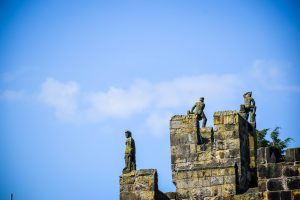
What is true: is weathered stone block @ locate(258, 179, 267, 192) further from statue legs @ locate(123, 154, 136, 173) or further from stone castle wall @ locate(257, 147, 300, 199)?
statue legs @ locate(123, 154, 136, 173)

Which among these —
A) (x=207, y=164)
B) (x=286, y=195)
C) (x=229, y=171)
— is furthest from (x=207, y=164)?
(x=286, y=195)

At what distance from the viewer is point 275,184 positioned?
33.2 m

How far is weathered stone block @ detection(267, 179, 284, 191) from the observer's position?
109 feet

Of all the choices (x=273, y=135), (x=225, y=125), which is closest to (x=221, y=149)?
(x=225, y=125)

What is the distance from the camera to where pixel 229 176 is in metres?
36.1

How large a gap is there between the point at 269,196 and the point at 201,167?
4110 millimetres

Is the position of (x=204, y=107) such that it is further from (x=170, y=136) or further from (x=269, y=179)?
(x=269, y=179)

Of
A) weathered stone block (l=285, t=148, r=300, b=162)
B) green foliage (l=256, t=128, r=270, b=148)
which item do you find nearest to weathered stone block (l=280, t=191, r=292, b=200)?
weathered stone block (l=285, t=148, r=300, b=162)

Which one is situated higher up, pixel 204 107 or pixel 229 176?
pixel 204 107

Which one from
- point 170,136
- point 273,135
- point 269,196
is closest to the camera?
point 269,196

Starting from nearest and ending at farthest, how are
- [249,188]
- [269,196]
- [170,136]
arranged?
[269,196]
[249,188]
[170,136]

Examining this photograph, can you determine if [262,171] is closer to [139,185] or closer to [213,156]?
[213,156]

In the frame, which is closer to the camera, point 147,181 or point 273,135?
point 147,181

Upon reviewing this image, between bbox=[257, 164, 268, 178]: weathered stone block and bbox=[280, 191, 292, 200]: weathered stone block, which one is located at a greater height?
bbox=[257, 164, 268, 178]: weathered stone block
